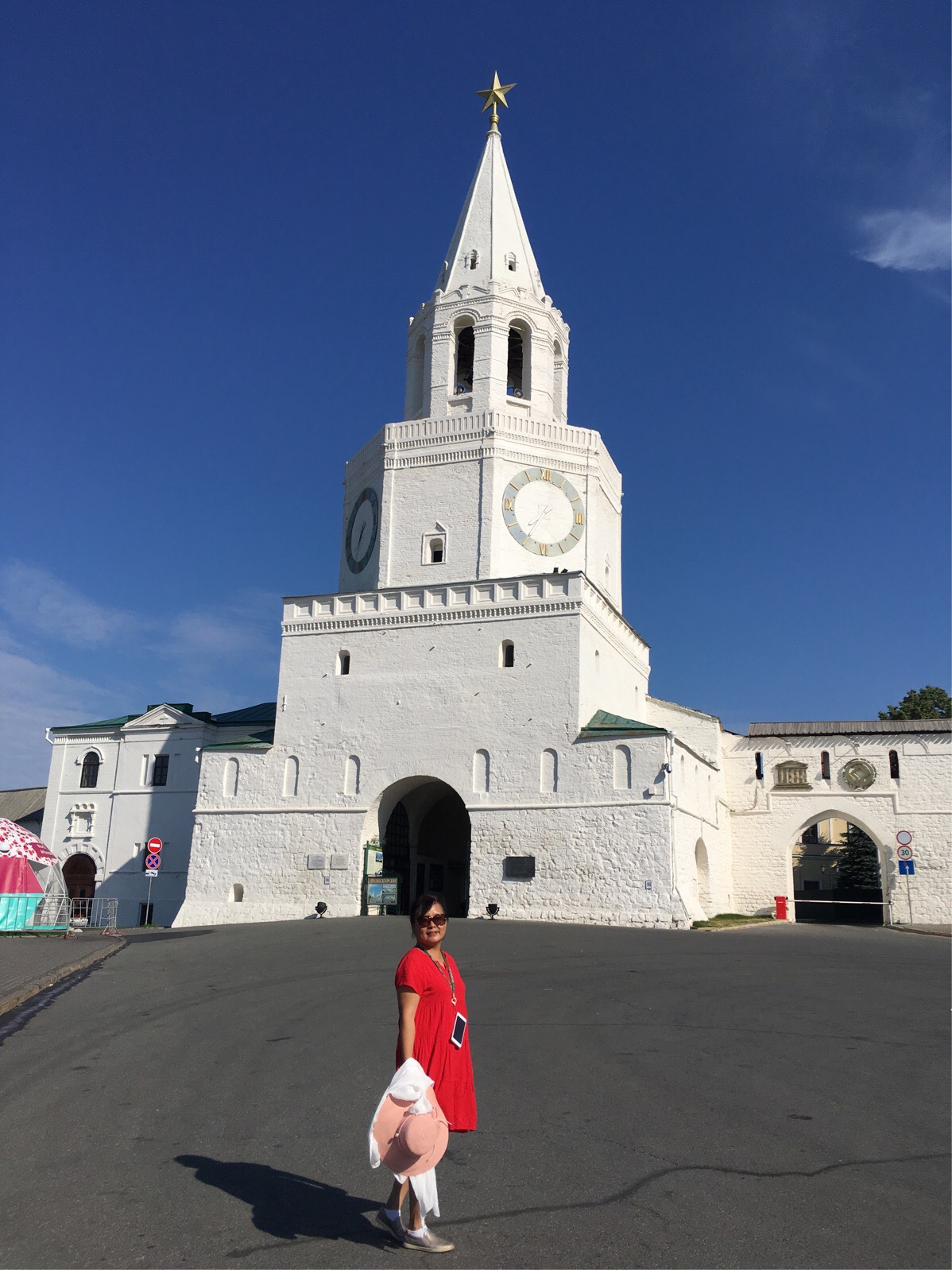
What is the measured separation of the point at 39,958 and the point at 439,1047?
14149mm

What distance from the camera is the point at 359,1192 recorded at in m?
5.79

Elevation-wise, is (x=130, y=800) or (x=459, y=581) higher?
(x=459, y=581)

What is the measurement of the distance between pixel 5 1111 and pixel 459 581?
948 inches

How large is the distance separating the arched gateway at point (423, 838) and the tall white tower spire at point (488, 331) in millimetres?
12044

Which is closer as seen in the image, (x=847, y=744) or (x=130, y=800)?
(x=847, y=744)

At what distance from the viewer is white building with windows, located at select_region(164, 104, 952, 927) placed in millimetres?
27906

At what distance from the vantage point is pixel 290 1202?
559cm

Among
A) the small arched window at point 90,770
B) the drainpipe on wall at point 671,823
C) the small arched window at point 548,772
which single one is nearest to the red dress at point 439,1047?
the drainpipe on wall at point 671,823

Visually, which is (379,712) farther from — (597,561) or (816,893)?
(816,893)

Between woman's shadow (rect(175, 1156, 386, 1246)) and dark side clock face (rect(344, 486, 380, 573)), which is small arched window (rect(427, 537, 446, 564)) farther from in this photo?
woman's shadow (rect(175, 1156, 386, 1246))

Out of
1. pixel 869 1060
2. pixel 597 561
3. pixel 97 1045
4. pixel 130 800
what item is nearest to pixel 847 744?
pixel 597 561

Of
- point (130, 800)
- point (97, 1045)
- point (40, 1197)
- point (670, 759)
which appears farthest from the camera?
point (130, 800)

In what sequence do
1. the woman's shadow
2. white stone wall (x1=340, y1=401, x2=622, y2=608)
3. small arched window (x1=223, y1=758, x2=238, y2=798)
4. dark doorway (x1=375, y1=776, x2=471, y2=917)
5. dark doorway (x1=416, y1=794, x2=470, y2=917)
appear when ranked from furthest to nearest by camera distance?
dark doorway (x1=416, y1=794, x2=470, y2=917)
white stone wall (x1=340, y1=401, x2=622, y2=608)
small arched window (x1=223, y1=758, x2=238, y2=798)
dark doorway (x1=375, y1=776, x2=471, y2=917)
the woman's shadow

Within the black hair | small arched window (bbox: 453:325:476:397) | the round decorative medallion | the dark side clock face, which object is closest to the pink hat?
the black hair
